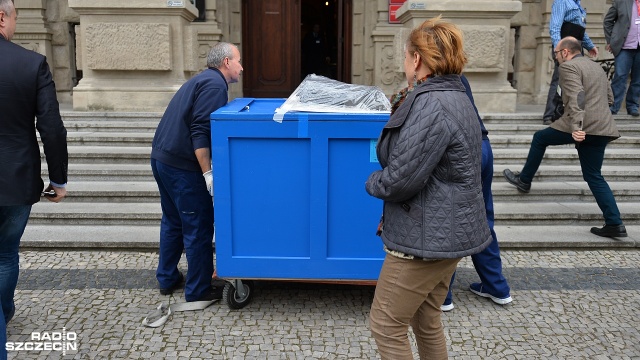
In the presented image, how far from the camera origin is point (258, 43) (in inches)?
431

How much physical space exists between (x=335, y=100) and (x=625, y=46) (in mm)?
6161

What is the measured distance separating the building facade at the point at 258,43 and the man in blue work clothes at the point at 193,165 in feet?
13.6

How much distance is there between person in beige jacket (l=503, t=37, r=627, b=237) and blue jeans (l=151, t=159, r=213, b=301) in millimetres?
3021

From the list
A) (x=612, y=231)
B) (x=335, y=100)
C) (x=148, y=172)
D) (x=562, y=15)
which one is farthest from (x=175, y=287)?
(x=562, y=15)

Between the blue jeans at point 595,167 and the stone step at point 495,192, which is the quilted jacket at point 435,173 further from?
the stone step at point 495,192

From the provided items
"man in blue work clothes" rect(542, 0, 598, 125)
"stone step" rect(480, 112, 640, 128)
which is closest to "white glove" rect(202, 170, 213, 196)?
"stone step" rect(480, 112, 640, 128)

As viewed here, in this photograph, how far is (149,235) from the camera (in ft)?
16.4

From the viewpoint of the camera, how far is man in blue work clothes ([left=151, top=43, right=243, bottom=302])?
3.49 m

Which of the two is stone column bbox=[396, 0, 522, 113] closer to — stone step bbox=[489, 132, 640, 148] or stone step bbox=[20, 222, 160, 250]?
stone step bbox=[489, 132, 640, 148]

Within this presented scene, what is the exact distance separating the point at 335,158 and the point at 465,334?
129 cm

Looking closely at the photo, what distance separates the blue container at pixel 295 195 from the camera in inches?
134

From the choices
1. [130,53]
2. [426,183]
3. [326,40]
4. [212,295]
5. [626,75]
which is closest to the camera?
[426,183]

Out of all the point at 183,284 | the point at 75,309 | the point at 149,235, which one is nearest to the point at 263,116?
the point at 183,284

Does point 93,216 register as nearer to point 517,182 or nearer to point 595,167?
point 517,182
